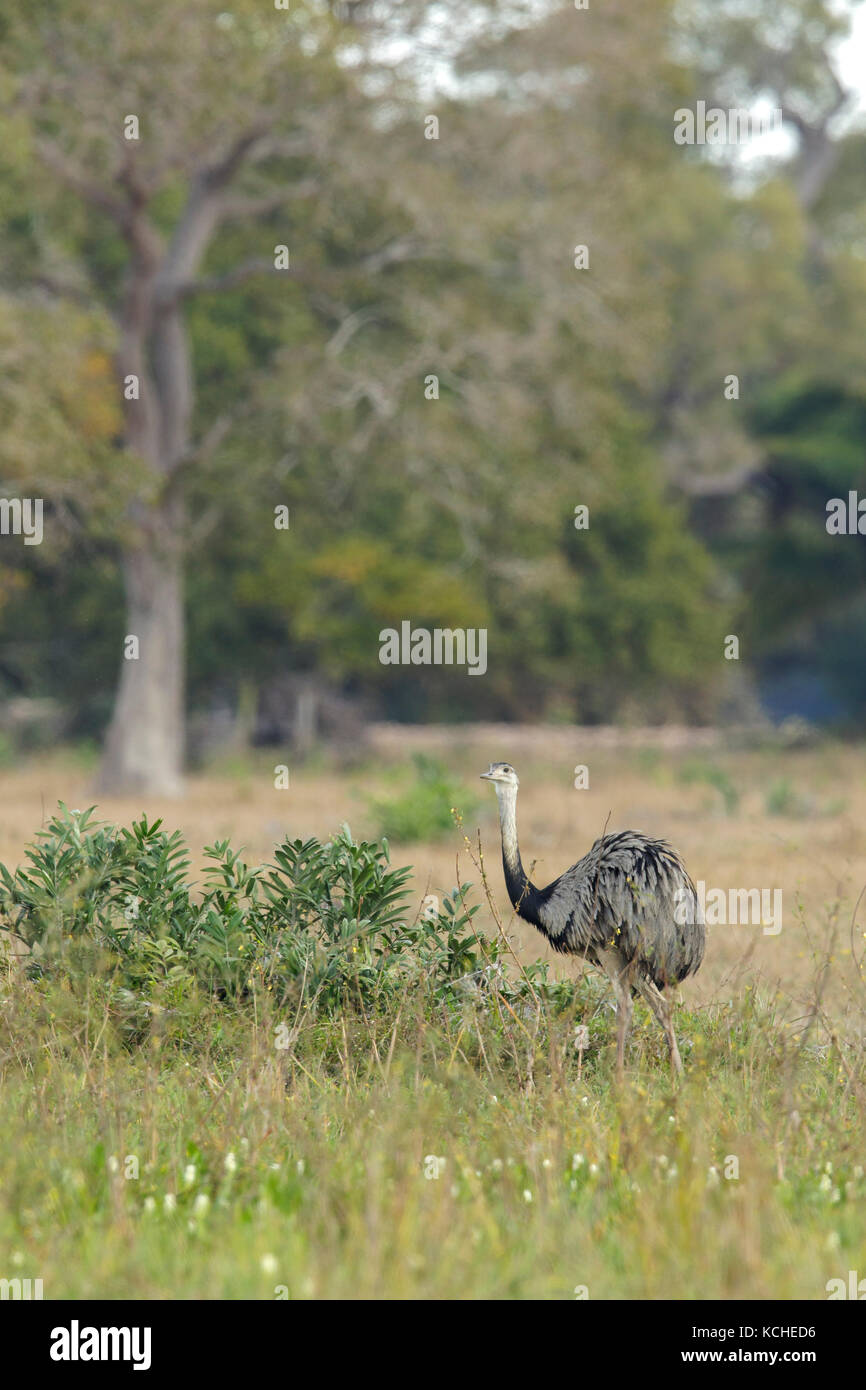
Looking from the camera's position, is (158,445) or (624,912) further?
(158,445)

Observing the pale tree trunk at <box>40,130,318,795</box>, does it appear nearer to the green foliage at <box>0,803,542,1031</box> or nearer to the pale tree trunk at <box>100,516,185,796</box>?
the pale tree trunk at <box>100,516,185,796</box>

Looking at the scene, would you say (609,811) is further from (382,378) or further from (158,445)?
(158,445)

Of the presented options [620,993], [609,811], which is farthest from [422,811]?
[620,993]

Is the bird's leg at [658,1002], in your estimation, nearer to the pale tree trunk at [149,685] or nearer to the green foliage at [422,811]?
the green foliage at [422,811]

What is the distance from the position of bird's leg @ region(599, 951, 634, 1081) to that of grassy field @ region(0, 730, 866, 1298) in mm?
141

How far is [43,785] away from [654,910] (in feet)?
53.4

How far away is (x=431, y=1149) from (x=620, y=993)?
5.14ft

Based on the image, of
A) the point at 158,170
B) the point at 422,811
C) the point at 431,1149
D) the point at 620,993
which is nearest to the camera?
the point at 431,1149

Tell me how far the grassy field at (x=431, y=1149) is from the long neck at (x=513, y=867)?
433 millimetres

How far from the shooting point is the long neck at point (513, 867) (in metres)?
6.89

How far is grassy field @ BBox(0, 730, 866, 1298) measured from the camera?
4129mm

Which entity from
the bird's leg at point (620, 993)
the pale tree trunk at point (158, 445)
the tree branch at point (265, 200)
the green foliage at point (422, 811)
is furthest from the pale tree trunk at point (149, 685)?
the bird's leg at point (620, 993)

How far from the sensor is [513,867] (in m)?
6.95

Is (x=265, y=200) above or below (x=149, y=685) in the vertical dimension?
above
